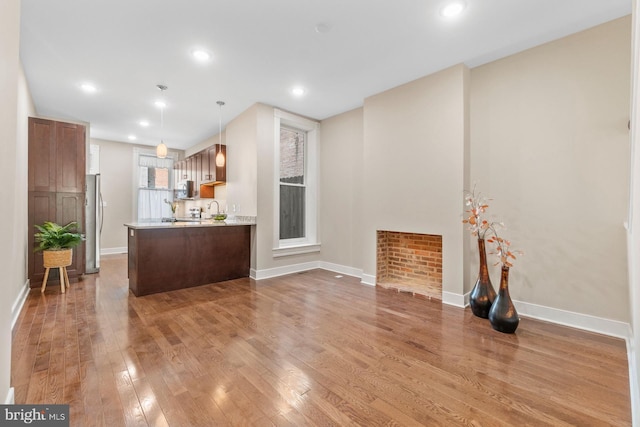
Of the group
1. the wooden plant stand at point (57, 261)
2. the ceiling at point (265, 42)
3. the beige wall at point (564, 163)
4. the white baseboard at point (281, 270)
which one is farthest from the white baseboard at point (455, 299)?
the wooden plant stand at point (57, 261)

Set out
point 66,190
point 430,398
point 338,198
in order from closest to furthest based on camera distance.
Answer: point 430,398 < point 66,190 < point 338,198

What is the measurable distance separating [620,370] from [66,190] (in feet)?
21.8

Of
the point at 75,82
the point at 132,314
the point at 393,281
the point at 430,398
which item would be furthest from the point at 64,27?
the point at 393,281

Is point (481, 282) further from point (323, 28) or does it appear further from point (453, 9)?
point (323, 28)

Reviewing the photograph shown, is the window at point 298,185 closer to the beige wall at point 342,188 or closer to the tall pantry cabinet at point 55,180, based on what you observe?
the beige wall at point 342,188

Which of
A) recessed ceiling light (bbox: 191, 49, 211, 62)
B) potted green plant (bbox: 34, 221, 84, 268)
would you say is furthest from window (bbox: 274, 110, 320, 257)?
potted green plant (bbox: 34, 221, 84, 268)

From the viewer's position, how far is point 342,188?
5.00m

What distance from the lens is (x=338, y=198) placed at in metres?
5.07

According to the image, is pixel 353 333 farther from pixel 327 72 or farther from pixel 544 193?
pixel 327 72

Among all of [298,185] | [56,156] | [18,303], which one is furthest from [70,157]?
[298,185]

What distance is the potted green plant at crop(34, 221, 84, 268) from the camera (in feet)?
12.2

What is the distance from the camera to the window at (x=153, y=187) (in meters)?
7.24

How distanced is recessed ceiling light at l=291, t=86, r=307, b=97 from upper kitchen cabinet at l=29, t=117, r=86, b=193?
3.34 meters

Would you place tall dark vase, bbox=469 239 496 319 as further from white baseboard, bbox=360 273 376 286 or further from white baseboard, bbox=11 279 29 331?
white baseboard, bbox=11 279 29 331
